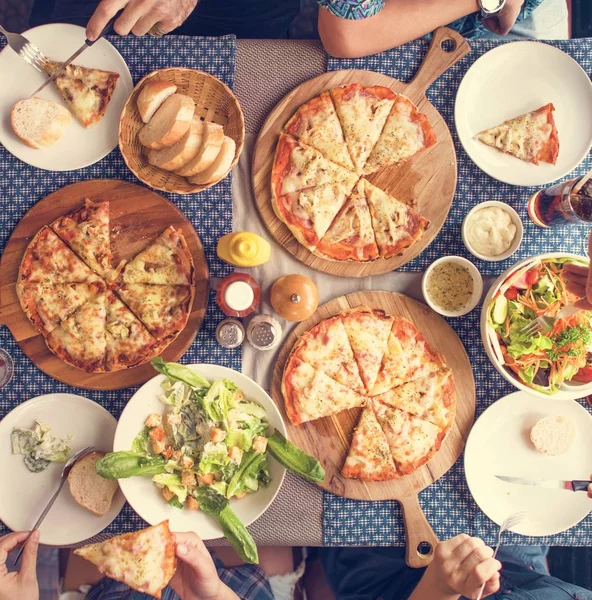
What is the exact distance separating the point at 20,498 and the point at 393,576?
7.41 feet

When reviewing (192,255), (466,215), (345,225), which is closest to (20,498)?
(192,255)

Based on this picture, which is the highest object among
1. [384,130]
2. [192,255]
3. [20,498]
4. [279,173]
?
[384,130]

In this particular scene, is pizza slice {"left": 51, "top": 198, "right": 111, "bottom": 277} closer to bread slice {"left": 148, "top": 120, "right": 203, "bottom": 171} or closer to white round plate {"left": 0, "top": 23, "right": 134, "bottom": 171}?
white round plate {"left": 0, "top": 23, "right": 134, "bottom": 171}

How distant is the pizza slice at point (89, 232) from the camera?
3479 mm

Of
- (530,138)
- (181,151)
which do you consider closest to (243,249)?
(181,151)

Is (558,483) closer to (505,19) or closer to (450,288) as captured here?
(450,288)

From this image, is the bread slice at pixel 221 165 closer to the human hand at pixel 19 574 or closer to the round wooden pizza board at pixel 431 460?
the round wooden pizza board at pixel 431 460

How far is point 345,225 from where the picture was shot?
141 inches

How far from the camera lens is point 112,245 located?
3549mm

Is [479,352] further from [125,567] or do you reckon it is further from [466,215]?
[125,567]

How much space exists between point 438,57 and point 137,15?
67.0 inches

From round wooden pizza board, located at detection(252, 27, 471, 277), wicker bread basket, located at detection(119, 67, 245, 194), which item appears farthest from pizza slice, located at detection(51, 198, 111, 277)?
round wooden pizza board, located at detection(252, 27, 471, 277)

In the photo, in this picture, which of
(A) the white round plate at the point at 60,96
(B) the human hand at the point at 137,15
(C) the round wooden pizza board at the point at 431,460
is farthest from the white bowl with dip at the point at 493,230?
(A) the white round plate at the point at 60,96

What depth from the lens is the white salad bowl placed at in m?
3.34
